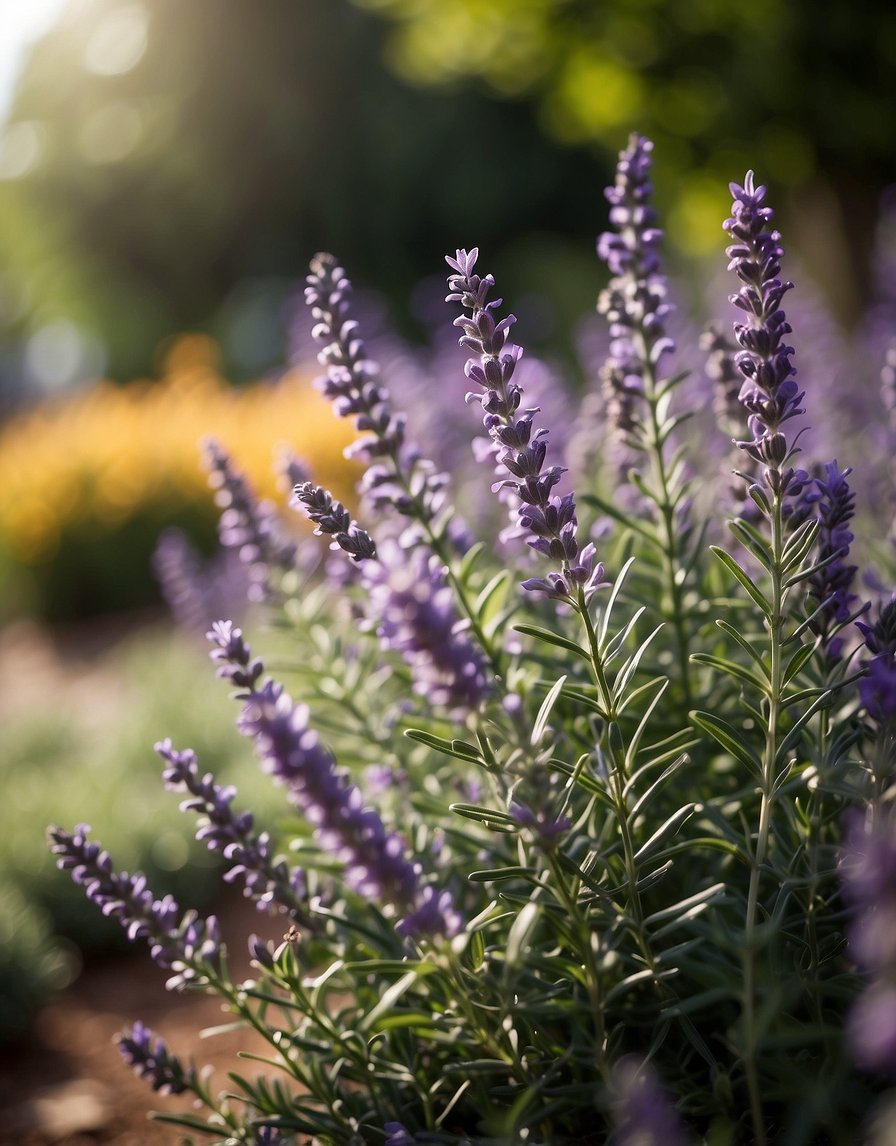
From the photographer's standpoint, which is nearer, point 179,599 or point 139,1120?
point 139,1120

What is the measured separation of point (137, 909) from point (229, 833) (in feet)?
0.79

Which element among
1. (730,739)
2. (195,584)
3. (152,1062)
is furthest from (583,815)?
(195,584)

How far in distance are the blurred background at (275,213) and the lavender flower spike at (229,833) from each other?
253 centimetres

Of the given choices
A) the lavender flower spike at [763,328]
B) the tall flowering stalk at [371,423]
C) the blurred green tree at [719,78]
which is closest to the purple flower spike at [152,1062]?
the tall flowering stalk at [371,423]

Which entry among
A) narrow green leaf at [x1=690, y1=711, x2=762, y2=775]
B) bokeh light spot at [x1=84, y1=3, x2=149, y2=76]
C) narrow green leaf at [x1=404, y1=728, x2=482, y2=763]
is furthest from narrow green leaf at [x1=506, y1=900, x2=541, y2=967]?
bokeh light spot at [x1=84, y1=3, x2=149, y2=76]

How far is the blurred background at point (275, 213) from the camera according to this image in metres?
7.92

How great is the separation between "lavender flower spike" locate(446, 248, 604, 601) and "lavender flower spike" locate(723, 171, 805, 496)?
0.90 ft

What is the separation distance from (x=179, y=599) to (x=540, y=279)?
25.6m

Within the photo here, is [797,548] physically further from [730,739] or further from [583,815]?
[583,815]

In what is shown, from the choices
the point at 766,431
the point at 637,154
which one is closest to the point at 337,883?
the point at 766,431

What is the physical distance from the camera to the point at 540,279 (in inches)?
1089

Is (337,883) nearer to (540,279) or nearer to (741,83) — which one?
(741,83)

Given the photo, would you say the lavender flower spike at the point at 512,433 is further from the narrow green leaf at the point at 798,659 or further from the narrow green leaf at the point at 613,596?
the narrow green leaf at the point at 798,659

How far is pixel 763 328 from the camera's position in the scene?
1.47 metres
